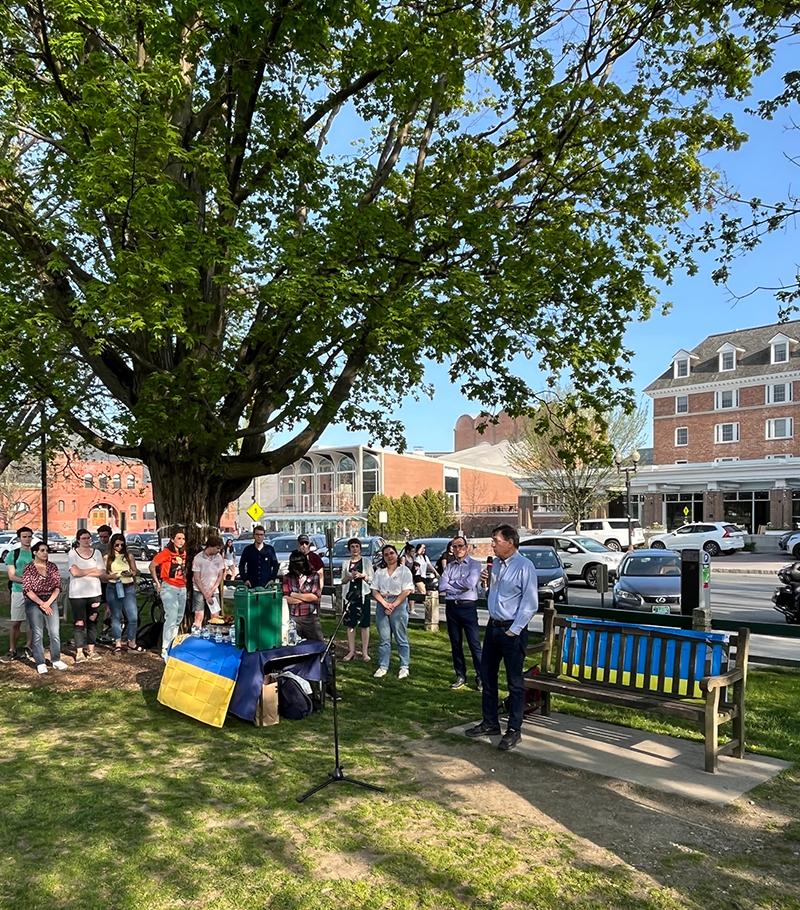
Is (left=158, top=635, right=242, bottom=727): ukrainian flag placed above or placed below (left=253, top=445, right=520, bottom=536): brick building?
below

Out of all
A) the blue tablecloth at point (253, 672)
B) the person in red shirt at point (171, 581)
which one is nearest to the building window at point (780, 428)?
the person in red shirt at point (171, 581)

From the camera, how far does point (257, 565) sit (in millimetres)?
12211

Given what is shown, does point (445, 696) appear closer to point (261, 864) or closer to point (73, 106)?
point (261, 864)

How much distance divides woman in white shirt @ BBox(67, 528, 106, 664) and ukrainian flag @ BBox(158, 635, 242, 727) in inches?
118

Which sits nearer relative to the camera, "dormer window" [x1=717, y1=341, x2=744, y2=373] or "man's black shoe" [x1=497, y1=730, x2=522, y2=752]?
"man's black shoe" [x1=497, y1=730, x2=522, y2=752]

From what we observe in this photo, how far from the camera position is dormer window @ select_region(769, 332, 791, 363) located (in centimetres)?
4756

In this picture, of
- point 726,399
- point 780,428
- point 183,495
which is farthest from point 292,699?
point 726,399

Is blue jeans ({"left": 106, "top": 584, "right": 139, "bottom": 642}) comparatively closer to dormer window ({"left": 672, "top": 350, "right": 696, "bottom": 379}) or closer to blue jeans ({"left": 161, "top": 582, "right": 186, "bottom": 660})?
blue jeans ({"left": 161, "top": 582, "right": 186, "bottom": 660})

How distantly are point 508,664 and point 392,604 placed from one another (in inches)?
124

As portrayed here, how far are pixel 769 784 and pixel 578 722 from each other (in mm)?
2023

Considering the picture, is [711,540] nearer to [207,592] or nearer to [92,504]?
[207,592]

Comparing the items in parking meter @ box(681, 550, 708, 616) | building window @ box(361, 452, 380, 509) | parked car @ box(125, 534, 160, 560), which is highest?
building window @ box(361, 452, 380, 509)

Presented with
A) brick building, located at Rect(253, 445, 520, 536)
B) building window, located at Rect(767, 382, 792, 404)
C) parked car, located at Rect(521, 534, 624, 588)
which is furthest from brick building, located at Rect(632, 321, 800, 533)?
parked car, located at Rect(521, 534, 624, 588)

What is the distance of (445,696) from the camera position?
8.67 m
